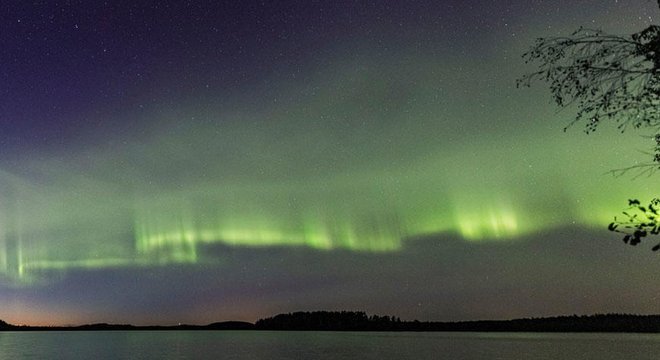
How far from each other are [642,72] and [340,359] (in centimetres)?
10784

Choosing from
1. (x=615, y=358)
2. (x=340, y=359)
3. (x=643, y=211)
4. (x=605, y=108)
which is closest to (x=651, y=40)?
(x=605, y=108)

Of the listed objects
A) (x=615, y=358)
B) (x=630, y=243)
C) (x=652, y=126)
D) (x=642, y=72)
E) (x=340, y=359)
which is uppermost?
(x=642, y=72)

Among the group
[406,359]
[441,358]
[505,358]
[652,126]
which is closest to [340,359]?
[406,359]

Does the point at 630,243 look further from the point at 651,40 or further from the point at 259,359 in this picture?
the point at 259,359

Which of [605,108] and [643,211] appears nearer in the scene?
[643,211]

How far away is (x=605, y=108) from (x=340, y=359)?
107180 millimetres

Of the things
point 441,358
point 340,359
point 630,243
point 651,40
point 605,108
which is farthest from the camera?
point 441,358

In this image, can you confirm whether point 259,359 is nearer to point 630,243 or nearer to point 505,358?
point 505,358

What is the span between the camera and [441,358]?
389ft

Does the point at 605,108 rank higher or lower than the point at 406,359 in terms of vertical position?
higher

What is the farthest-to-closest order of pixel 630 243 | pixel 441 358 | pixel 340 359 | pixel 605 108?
pixel 441 358 → pixel 340 359 → pixel 605 108 → pixel 630 243

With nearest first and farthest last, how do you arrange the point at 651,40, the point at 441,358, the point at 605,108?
the point at 651,40 < the point at 605,108 < the point at 441,358

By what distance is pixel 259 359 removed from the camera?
11119cm

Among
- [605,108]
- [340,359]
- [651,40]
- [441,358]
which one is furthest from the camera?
[441,358]
